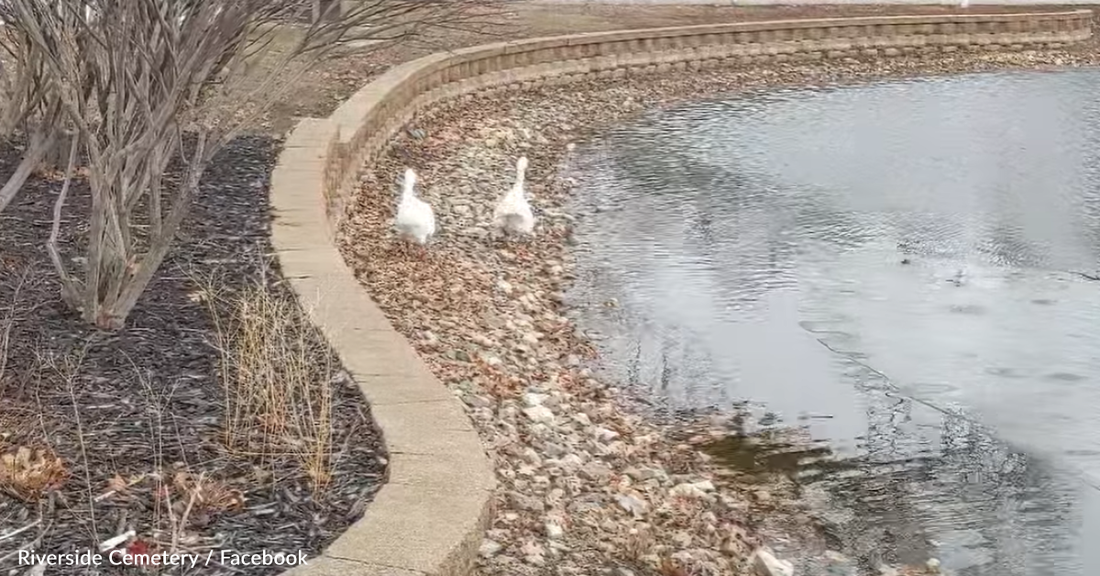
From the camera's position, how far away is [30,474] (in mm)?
4246

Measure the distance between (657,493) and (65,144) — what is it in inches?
195

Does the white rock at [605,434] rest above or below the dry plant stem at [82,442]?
below

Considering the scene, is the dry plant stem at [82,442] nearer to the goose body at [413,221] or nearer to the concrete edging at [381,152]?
→ the concrete edging at [381,152]

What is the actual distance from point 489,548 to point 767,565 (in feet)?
4.21

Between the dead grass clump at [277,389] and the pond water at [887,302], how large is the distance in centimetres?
234

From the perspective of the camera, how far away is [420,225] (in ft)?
30.2

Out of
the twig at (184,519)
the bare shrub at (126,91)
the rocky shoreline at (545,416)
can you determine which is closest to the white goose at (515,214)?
the rocky shoreline at (545,416)

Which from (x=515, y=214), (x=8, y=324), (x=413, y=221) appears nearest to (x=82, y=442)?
(x=8, y=324)

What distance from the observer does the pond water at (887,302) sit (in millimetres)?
6629

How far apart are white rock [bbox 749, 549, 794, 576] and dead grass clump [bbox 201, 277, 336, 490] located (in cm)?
170

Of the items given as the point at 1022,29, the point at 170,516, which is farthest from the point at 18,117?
Result: the point at 1022,29

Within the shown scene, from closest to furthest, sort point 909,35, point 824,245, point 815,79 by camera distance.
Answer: point 824,245
point 815,79
point 909,35

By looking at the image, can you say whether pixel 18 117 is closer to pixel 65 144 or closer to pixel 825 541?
pixel 65 144

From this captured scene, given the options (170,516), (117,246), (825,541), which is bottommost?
(825,541)
